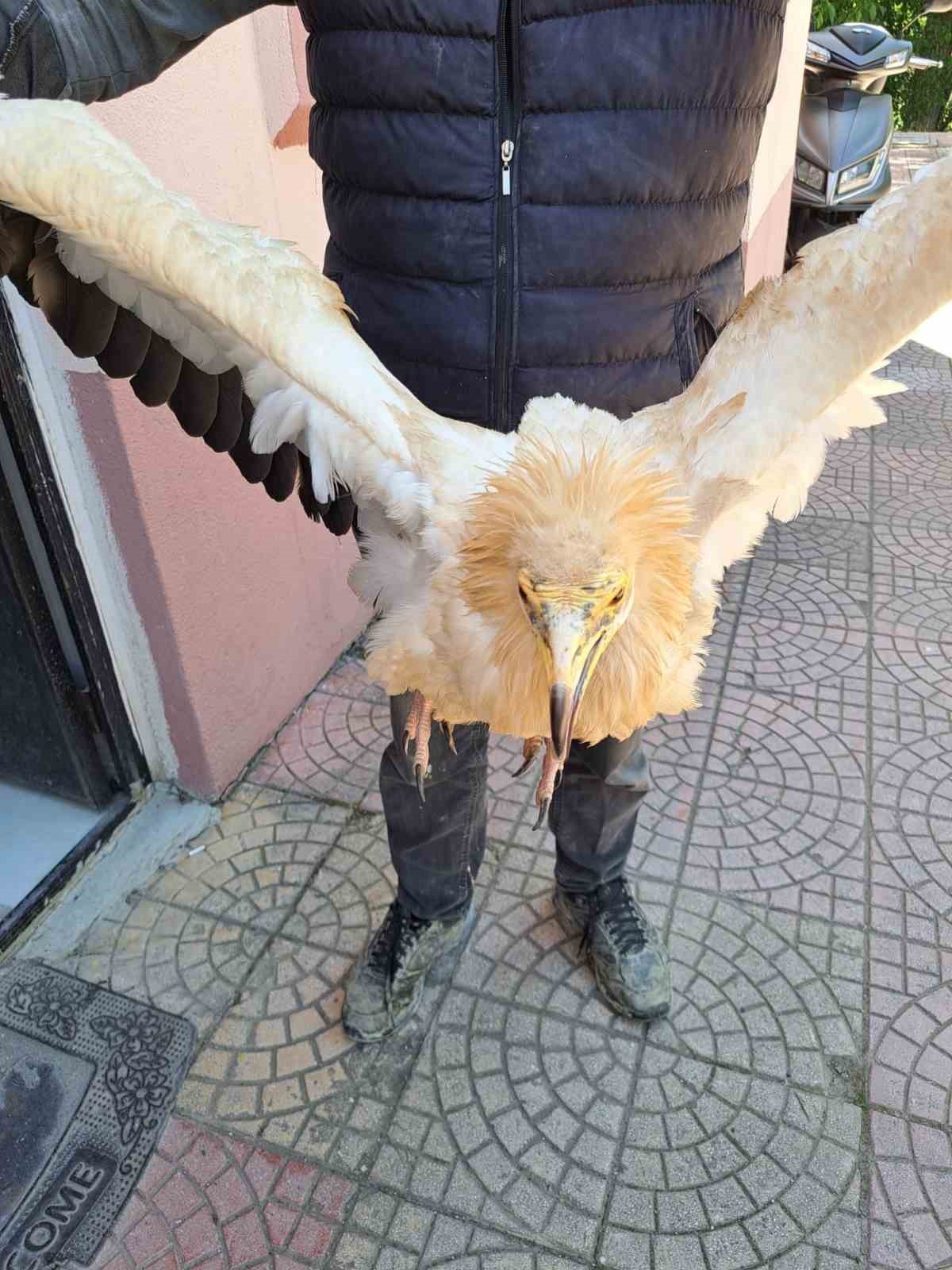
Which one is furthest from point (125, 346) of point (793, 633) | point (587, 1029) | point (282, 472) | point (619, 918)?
point (793, 633)

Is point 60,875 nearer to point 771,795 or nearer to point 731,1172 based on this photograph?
point 731,1172

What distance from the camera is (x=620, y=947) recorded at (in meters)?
2.35

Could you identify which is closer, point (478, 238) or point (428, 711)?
point (478, 238)

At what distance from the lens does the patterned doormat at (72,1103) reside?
1.95 metres

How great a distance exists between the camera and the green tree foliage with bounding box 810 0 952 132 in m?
13.3

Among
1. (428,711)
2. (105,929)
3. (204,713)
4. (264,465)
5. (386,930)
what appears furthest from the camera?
(204,713)

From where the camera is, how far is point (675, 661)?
5.31ft

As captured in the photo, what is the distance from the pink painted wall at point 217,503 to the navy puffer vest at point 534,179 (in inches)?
30.3

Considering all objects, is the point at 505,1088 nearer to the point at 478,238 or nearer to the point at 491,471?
the point at 491,471

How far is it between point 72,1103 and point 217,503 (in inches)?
64.4

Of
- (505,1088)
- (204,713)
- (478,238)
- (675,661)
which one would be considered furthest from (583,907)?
(478,238)

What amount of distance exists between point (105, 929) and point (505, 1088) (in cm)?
122

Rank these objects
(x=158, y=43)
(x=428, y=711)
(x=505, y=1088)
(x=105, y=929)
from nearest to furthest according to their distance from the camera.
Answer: (x=158, y=43)
(x=428, y=711)
(x=505, y=1088)
(x=105, y=929)

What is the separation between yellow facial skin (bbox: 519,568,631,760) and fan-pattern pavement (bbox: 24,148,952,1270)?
121 centimetres
